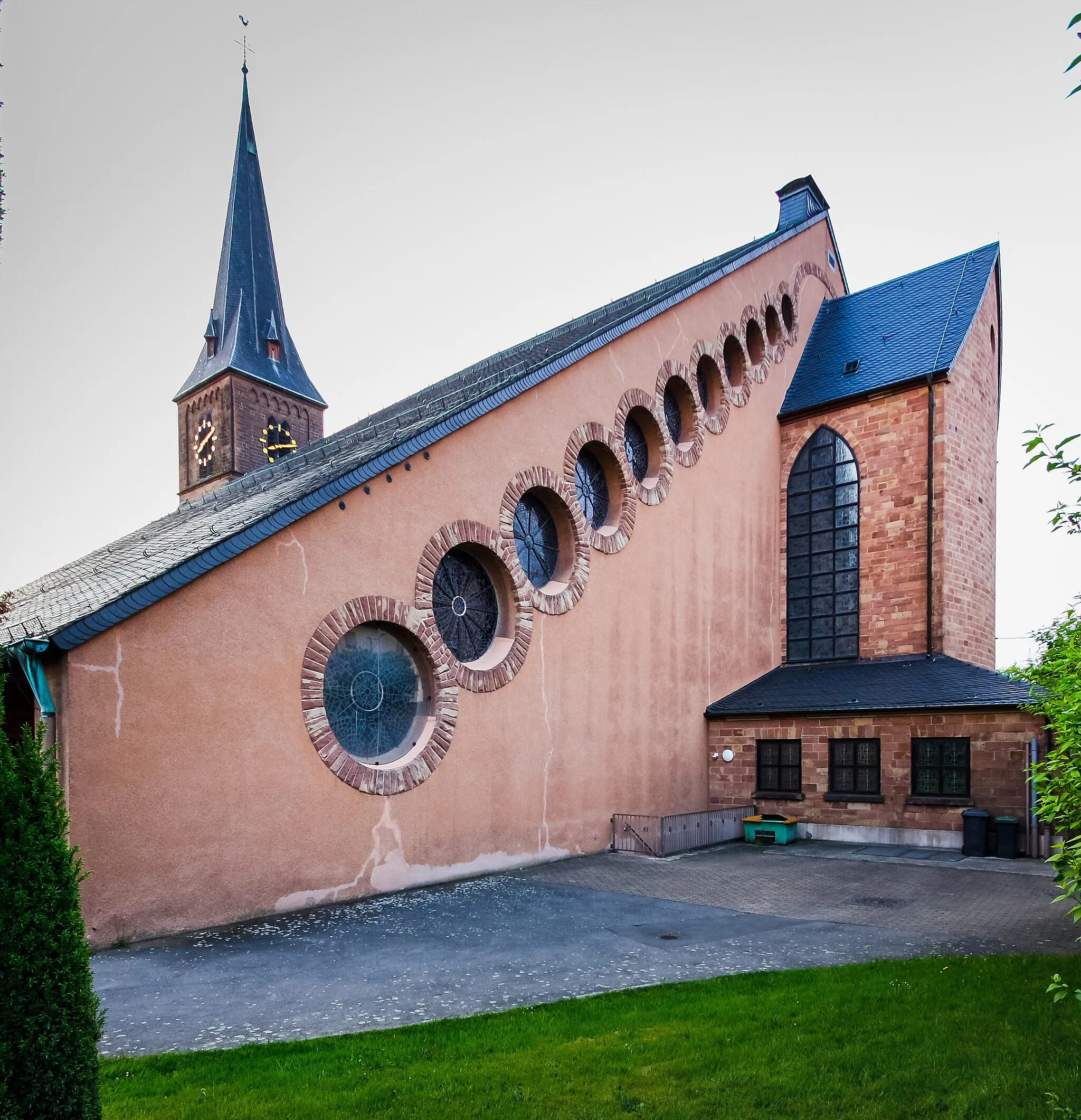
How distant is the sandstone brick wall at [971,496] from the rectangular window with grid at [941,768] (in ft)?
10.7

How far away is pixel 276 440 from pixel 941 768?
32.6 m

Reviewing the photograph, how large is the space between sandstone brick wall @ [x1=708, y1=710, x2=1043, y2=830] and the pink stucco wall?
686 millimetres

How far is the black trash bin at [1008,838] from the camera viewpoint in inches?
542

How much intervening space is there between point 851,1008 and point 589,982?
81.0 inches

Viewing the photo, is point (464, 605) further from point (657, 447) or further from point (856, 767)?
point (856, 767)

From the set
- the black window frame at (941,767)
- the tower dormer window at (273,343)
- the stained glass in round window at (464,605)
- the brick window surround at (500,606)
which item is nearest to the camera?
the brick window surround at (500,606)

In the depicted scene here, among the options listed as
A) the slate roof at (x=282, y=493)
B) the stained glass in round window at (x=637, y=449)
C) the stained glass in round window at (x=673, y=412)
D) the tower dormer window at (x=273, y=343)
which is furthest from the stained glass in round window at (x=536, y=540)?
the tower dormer window at (x=273, y=343)

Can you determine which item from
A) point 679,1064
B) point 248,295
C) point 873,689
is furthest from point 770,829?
point 248,295

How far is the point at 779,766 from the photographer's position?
1712 cm

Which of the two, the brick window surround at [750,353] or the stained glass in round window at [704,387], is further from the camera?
the brick window surround at [750,353]

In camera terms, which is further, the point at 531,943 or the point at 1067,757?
the point at 531,943

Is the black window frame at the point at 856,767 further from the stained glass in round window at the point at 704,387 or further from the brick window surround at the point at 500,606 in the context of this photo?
the stained glass in round window at the point at 704,387

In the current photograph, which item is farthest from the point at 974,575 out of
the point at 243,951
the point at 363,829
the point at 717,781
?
the point at 243,951

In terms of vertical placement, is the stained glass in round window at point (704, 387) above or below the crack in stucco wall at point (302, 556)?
above
